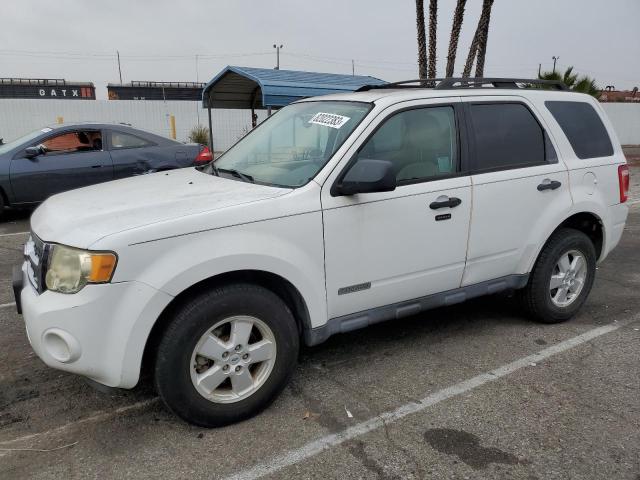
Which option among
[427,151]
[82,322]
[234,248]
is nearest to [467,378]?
[427,151]

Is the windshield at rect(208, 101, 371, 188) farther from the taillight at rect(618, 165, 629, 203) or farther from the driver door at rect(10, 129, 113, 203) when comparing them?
the driver door at rect(10, 129, 113, 203)

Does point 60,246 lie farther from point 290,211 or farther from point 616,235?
point 616,235

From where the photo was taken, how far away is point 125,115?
23.8 meters

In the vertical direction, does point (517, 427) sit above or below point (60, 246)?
below

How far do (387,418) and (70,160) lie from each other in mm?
6992

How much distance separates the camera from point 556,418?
119 inches

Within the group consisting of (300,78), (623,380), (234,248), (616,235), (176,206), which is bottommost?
(623,380)

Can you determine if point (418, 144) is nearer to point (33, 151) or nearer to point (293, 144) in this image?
point (293, 144)

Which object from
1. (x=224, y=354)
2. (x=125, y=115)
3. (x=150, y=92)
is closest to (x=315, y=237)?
(x=224, y=354)

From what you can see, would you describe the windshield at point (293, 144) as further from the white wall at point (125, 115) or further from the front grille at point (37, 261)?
the white wall at point (125, 115)

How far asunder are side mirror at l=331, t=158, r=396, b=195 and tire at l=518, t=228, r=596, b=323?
176 cm

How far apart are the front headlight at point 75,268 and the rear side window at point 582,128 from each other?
135 inches

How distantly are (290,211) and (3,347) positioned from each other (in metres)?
2.53

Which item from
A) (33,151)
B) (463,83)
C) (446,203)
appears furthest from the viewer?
(33,151)
